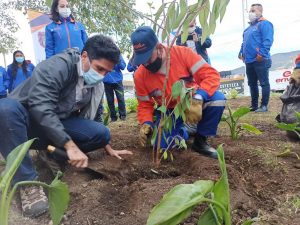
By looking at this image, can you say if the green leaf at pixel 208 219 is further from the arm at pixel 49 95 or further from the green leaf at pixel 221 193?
the arm at pixel 49 95

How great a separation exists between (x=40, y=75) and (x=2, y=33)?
8934 millimetres

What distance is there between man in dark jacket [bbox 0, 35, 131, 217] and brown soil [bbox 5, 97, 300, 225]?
170 millimetres

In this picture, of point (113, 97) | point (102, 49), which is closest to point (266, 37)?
point (113, 97)

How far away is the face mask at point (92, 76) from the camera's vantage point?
1.97 m

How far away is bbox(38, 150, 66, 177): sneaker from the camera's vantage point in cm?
218

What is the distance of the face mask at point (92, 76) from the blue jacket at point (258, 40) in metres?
2.70

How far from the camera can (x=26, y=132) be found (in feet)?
5.93

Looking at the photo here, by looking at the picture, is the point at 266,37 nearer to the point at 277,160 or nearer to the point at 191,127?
the point at 191,127

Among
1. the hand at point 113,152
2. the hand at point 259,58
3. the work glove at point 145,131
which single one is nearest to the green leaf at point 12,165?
the hand at point 113,152

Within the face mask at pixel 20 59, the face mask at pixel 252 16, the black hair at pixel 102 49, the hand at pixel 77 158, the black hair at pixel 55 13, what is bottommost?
the hand at pixel 77 158

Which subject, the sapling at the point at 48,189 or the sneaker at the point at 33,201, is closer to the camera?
the sapling at the point at 48,189

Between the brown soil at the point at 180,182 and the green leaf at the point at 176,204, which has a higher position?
the green leaf at the point at 176,204

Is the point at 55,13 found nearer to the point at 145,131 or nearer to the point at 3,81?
the point at 145,131

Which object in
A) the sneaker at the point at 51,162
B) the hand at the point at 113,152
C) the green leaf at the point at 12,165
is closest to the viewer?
the green leaf at the point at 12,165
